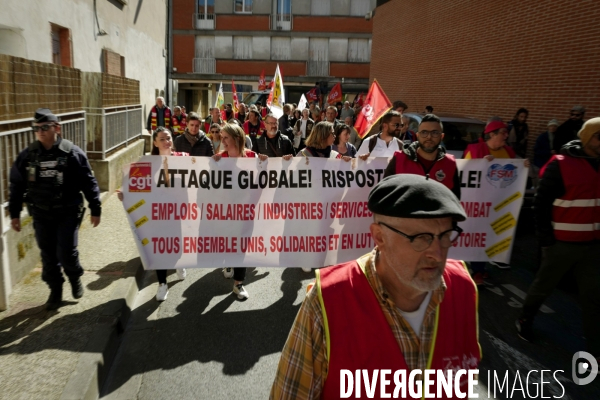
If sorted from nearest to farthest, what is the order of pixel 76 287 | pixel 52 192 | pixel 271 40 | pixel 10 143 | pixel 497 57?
1. pixel 52 192
2. pixel 76 287
3. pixel 10 143
4. pixel 497 57
5. pixel 271 40

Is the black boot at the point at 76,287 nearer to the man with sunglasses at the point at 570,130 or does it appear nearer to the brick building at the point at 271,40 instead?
the man with sunglasses at the point at 570,130

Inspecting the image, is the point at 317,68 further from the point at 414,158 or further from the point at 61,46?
the point at 414,158

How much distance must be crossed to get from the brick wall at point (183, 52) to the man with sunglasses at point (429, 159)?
3782cm

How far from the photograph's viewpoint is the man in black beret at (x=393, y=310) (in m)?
1.69

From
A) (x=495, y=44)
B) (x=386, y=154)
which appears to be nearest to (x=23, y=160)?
(x=386, y=154)

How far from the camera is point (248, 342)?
4.47 metres

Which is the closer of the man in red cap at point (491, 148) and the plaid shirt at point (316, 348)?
the plaid shirt at point (316, 348)

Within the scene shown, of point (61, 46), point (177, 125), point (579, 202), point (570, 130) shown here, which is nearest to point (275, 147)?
point (579, 202)

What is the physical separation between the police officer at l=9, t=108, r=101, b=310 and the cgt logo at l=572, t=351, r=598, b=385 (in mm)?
4758

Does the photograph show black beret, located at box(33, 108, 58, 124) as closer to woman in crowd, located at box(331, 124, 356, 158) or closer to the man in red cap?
woman in crowd, located at box(331, 124, 356, 158)

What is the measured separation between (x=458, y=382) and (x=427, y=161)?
331 cm

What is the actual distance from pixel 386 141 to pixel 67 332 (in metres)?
4.47

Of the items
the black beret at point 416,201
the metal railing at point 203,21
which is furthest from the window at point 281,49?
the black beret at point 416,201

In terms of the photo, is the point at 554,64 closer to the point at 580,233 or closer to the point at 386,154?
the point at 386,154
